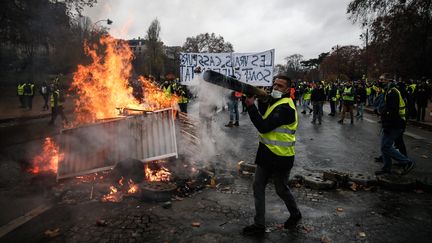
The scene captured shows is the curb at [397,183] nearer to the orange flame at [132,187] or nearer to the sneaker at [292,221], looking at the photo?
the sneaker at [292,221]

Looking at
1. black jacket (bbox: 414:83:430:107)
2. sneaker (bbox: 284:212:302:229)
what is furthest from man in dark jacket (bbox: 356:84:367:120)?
sneaker (bbox: 284:212:302:229)

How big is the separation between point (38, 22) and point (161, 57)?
58135 mm

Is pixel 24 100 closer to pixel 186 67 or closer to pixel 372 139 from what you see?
pixel 186 67

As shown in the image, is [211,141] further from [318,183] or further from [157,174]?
[318,183]

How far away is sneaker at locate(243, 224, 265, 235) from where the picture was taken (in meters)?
4.18

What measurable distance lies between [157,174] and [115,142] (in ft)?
3.55

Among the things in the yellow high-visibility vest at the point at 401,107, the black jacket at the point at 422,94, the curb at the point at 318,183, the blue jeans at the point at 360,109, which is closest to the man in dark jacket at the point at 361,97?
the blue jeans at the point at 360,109

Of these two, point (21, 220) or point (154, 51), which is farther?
point (154, 51)

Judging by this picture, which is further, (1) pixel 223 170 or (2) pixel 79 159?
(1) pixel 223 170

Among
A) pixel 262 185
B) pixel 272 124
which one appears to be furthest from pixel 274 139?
pixel 262 185

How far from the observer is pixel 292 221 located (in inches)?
174

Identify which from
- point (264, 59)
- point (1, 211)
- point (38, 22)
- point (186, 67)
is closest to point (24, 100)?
point (38, 22)

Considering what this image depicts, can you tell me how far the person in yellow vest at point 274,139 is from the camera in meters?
4.03

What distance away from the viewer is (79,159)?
6320 mm
